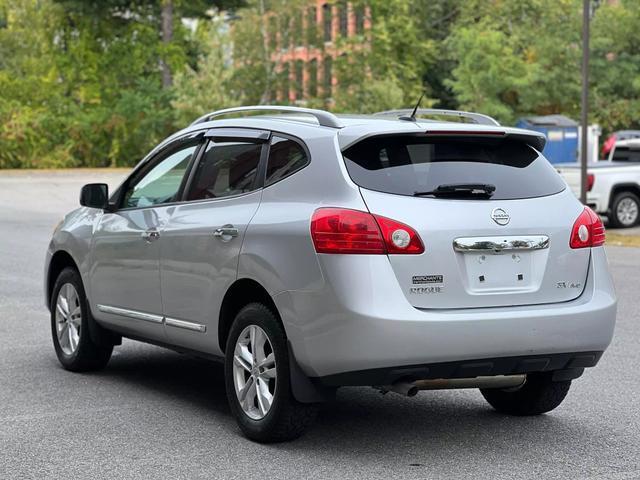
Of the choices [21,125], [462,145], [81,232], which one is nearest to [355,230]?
[462,145]

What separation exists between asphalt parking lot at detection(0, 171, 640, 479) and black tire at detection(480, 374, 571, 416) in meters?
0.09

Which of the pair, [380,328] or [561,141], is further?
[561,141]

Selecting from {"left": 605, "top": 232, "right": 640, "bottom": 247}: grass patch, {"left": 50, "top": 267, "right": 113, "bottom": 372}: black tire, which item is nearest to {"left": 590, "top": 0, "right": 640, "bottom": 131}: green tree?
{"left": 605, "top": 232, "right": 640, "bottom": 247}: grass patch

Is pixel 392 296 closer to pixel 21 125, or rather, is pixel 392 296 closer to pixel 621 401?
pixel 621 401

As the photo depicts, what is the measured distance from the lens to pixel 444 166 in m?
6.56

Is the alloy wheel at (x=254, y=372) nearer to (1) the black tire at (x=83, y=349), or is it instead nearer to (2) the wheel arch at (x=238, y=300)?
(2) the wheel arch at (x=238, y=300)

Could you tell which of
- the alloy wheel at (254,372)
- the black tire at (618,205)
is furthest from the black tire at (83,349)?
the black tire at (618,205)

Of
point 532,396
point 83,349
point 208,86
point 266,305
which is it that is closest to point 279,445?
point 266,305

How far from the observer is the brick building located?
59.6m

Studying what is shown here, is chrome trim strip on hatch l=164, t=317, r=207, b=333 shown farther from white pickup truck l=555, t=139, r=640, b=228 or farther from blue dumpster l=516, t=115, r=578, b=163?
blue dumpster l=516, t=115, r=578, b=163

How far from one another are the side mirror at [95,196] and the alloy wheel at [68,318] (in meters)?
0.71

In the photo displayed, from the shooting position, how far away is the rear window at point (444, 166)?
253 inches

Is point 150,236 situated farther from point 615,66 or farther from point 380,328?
point 615,66

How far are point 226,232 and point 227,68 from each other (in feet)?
164
